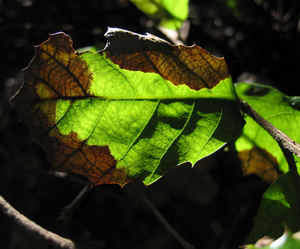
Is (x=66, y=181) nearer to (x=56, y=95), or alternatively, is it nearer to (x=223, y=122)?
(x=56, y=95)

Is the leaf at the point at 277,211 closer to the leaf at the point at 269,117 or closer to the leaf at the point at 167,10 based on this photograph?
the leaf at the point at 269,117

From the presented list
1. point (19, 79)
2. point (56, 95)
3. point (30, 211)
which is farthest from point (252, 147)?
point (19, 79)

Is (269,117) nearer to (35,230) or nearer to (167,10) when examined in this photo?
(167,10)

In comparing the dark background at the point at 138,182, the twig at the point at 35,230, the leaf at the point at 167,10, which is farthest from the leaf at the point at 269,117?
the twig at the point at 35,230

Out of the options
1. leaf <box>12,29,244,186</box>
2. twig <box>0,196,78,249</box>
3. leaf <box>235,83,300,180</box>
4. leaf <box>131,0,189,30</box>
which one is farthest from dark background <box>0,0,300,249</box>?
leaf <box>12,29,244,186</box>

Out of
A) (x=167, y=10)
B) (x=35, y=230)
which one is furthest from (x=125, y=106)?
(x=167, y=10)

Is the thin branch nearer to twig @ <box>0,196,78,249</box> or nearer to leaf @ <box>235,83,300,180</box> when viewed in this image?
leaf @ <box>235,83,300,180</box>
